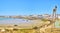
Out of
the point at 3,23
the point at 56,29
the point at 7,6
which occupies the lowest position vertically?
the point at 56,29

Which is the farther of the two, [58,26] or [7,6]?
[58,26]

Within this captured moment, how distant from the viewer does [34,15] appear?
4.65 meters

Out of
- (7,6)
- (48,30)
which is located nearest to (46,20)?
(48,30)

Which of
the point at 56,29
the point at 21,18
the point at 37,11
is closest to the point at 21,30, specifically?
the point at 21,18

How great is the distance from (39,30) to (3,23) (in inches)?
40.8

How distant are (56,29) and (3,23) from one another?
5.12ft

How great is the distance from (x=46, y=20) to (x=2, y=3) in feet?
4.54

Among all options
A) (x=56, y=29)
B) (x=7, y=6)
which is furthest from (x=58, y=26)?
(x=7, y=6)

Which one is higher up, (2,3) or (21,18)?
(2,3)

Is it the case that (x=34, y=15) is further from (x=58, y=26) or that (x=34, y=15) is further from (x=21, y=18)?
(x=58, y=26)

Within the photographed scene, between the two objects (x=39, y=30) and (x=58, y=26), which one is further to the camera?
(x=58, y=26)

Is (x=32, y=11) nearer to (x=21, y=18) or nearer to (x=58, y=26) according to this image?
(x=21, y=18)

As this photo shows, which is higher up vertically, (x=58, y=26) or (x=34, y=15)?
(x=34, y=15)

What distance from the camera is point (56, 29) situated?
469 centimetres
